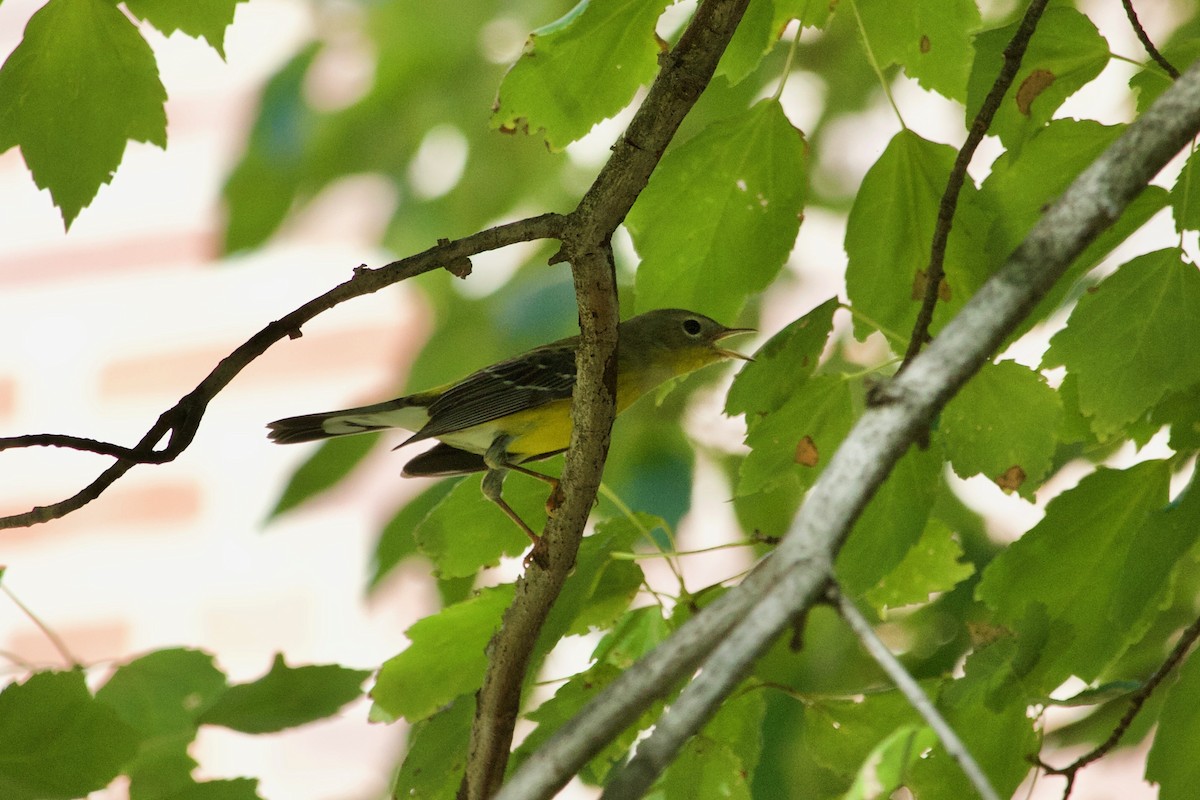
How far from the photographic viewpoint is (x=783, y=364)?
2.29 m

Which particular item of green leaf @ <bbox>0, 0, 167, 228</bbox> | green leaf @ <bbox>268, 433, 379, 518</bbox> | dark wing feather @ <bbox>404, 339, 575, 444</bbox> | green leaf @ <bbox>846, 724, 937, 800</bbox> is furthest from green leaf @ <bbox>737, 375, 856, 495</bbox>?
green leaf @ <bbox>268, 433, 379, 518</bbox>

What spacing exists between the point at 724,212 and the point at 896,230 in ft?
1.05

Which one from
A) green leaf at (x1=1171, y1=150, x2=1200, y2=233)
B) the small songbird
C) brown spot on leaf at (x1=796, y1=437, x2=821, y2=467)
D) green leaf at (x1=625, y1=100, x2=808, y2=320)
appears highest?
the small songbird

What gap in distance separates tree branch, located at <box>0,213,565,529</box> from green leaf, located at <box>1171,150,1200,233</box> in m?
1.00

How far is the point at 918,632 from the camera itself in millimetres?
4031

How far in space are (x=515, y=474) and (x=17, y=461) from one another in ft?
30.8

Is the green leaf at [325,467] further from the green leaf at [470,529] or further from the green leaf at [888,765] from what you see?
the green leaf at [888,765]

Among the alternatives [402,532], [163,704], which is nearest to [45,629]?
[163,704]

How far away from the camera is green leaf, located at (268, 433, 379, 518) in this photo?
149 inches

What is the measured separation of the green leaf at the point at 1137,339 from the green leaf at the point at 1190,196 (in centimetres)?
5

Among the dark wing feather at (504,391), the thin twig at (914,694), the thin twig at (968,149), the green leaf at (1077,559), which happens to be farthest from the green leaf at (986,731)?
the dark wing feather at (504,391)

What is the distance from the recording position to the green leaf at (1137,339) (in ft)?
6.52

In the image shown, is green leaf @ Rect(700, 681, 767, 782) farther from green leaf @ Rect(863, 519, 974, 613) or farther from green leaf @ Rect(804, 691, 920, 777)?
green leaf @ Rect(863, 519, 974, 613)

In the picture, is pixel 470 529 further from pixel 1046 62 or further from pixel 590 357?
pixel 1046 62
